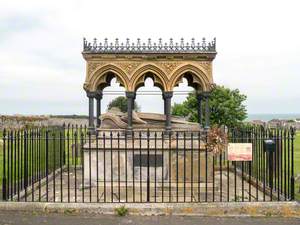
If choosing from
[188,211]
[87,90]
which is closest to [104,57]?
[87,90]

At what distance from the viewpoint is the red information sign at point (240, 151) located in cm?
1014

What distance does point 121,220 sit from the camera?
8.70 meters

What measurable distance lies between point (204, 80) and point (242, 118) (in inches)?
605

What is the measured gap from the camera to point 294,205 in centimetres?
920

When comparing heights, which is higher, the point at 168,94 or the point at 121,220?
the point at 168,94

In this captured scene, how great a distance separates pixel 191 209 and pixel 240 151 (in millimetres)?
2043

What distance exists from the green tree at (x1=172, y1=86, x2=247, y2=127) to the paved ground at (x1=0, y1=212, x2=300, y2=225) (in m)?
16.9

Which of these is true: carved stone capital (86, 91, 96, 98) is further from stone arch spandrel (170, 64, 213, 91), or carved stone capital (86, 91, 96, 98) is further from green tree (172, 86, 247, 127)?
green tree (172, 86, 247, 127)

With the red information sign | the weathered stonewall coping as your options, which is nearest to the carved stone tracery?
the red information sign

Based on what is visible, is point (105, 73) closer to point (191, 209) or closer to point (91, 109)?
point (91, 109)

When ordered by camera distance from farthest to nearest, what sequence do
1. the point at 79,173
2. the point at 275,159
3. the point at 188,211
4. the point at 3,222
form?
the point at 79,173 → the point at 275,159 → the point at 188,211 → the point at 3,222

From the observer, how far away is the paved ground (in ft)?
27.9

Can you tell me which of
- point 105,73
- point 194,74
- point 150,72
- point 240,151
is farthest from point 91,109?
point 240,151

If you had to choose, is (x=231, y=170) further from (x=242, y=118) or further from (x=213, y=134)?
(x=242, y=118)
